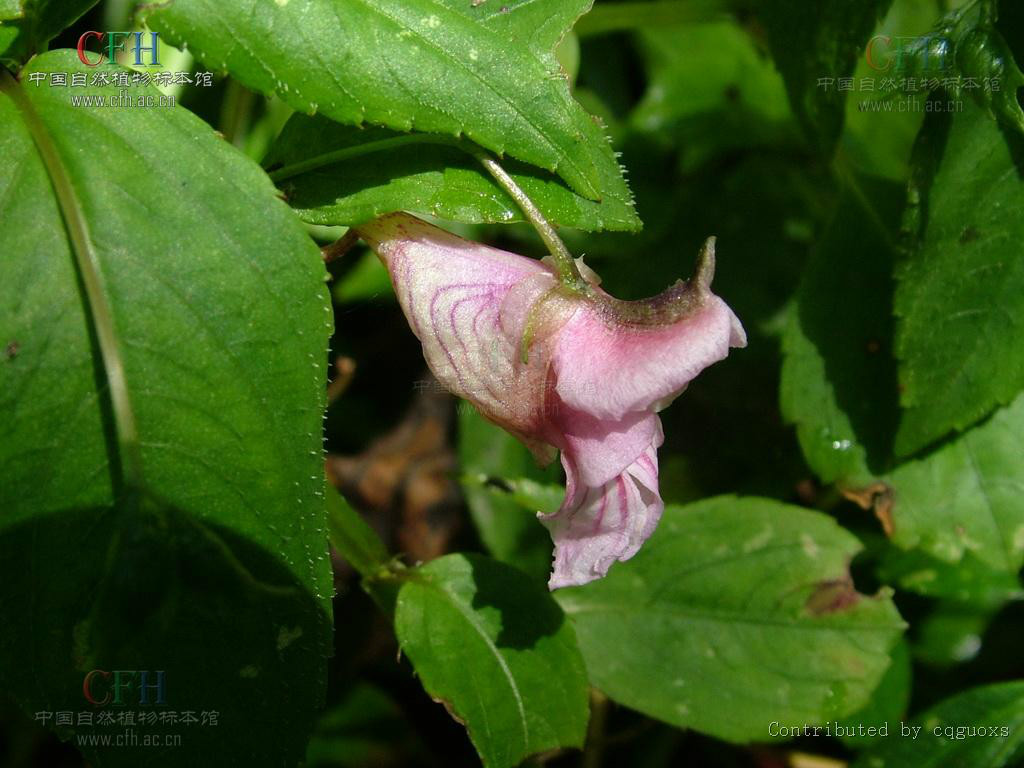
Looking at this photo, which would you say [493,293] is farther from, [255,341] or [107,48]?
[107,48]

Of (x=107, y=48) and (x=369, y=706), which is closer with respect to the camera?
(x=107, y=48)

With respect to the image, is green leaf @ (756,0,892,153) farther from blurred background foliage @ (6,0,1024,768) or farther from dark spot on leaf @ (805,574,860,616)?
dark spot on leaf @ (805,574,860,616)

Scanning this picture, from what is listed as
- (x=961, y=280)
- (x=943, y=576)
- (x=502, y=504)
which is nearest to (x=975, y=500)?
(x=943, y=576)

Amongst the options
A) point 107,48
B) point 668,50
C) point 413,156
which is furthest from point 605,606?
point 668,50

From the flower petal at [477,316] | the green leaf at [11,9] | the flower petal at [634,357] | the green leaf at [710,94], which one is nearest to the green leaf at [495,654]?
the flower petal at [477,316]

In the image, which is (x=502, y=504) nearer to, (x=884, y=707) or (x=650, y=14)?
(x=884, y=707)

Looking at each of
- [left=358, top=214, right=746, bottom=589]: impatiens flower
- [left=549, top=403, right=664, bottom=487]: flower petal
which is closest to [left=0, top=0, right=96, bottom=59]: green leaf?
[left=358, top=214, right=746, bottom=589]: impatiens flower
